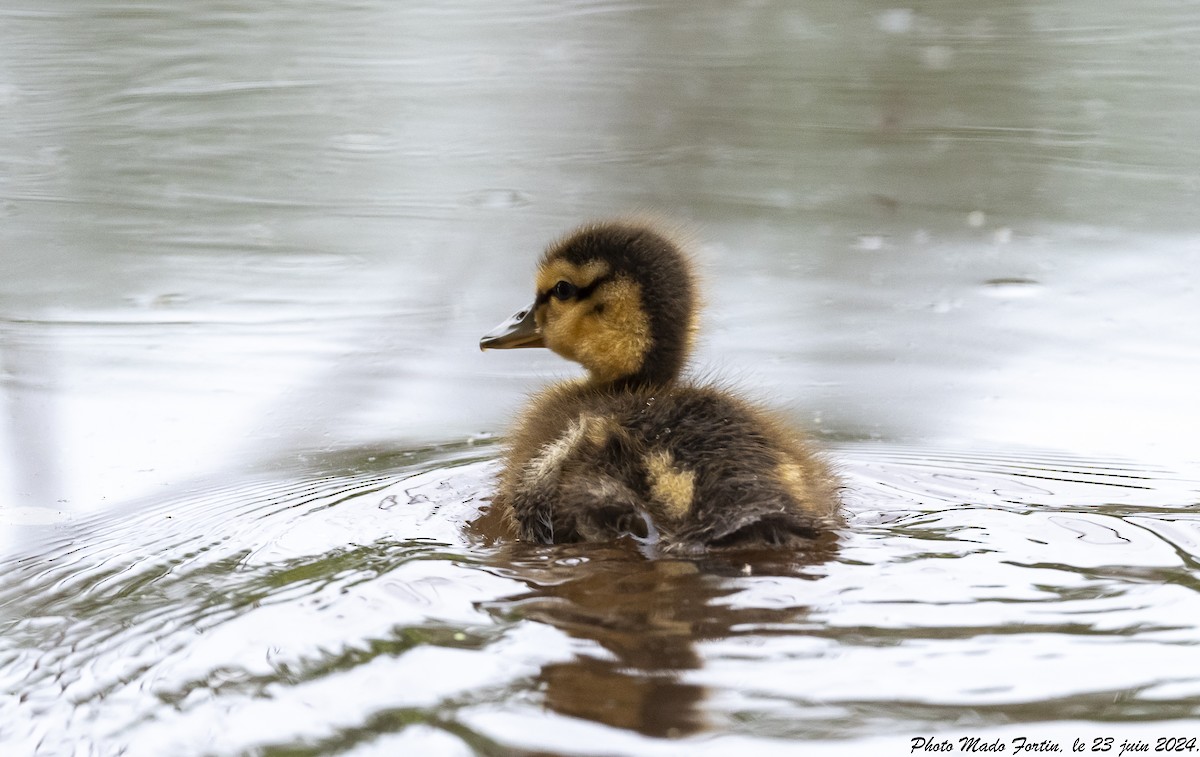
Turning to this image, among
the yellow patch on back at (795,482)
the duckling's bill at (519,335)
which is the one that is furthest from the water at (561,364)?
the duckling's bill at (519,335)

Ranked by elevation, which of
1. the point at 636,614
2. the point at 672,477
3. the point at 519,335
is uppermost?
the point at 519,335

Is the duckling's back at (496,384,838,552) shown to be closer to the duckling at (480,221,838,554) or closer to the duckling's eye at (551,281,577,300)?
the duckling at (480,221,838,554)

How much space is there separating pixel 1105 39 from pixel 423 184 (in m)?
3.71

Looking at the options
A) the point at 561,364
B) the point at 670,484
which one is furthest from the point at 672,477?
the point at 561,364

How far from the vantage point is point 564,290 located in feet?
11.3

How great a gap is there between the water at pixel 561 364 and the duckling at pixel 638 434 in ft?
0.34

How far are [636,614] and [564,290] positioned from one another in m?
1.22

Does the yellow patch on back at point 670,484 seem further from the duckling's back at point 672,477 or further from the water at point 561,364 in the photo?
the water at point 561,364

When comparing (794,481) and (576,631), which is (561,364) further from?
(576,631)

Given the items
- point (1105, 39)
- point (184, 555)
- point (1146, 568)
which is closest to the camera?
point (1146, 568)

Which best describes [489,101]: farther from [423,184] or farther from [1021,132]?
[1021,132]

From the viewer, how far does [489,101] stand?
7012 mm

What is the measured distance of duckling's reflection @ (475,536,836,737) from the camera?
202 cm

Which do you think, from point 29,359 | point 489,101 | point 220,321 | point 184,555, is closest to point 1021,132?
point 489,101
